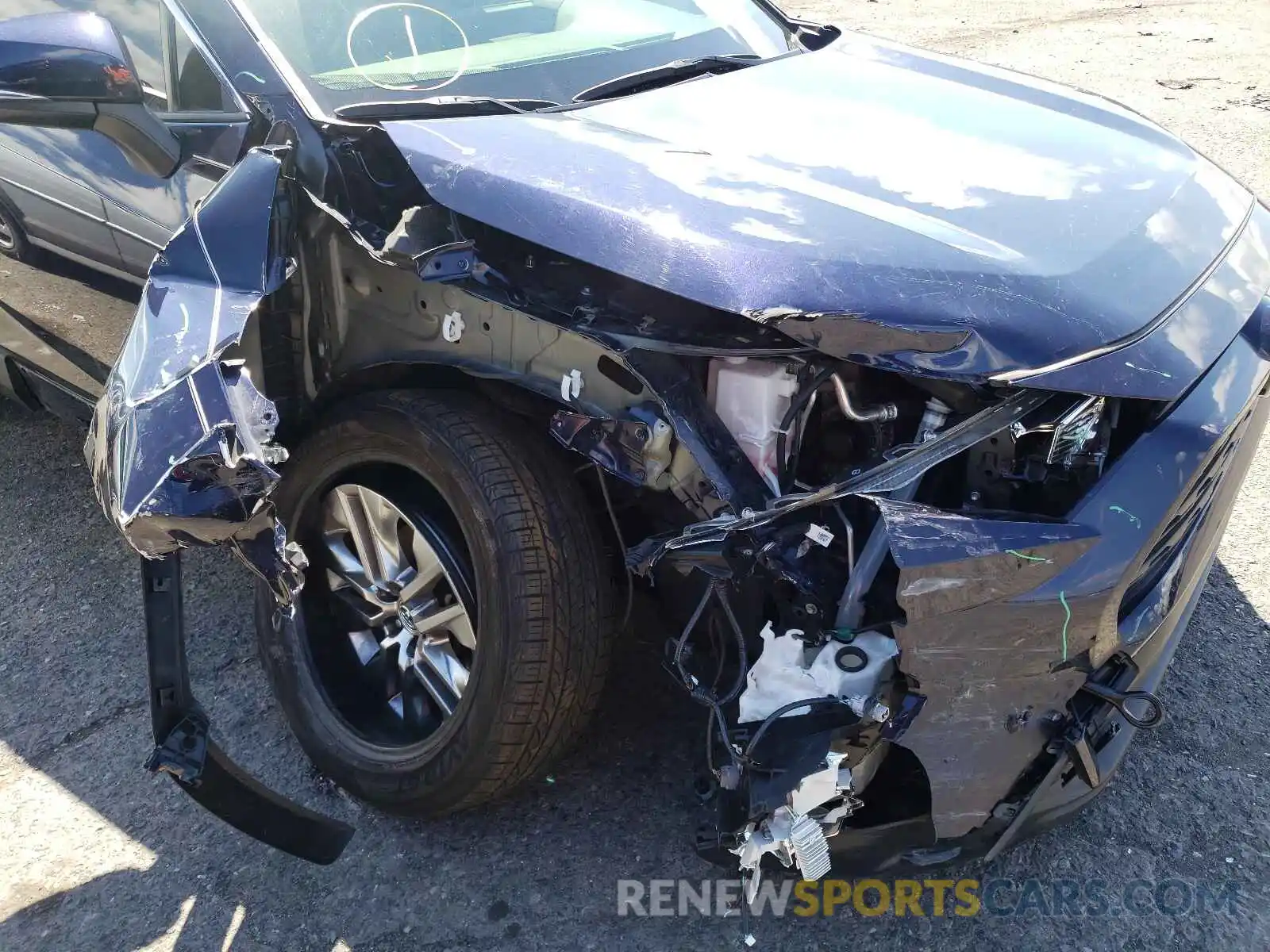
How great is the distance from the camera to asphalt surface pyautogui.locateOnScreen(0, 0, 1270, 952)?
84.0 inches

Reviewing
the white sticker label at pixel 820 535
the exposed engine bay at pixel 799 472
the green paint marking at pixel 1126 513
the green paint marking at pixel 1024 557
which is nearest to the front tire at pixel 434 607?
the exposed engine bay at pixel 799 472

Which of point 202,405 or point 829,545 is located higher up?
point 202,405

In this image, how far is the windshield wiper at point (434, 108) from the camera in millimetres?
2256

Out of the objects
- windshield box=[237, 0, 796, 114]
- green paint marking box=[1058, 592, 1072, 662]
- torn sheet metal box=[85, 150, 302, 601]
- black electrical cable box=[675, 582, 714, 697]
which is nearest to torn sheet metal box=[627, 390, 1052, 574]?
black electrical cable box=[675, 582, 714, 697]

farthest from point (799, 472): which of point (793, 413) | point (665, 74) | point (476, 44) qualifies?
point (476, 44)

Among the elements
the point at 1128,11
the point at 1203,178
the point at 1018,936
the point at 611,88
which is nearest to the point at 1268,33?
the point at 1128,11

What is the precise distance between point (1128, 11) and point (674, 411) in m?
11.0

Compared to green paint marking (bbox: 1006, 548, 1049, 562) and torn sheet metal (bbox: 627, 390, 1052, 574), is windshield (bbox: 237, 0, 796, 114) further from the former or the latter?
green paint marking (bbox: 1006, 548, 1049, 562)

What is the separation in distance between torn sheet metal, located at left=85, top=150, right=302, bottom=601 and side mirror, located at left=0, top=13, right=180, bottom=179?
0.36m

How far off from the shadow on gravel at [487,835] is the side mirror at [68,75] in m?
1.49

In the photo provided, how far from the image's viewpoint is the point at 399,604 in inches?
94.0

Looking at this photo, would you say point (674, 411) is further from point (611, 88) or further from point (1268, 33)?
point (1268, 33)

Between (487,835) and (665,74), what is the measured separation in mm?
1912

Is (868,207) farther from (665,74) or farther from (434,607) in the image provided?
(434,607)
